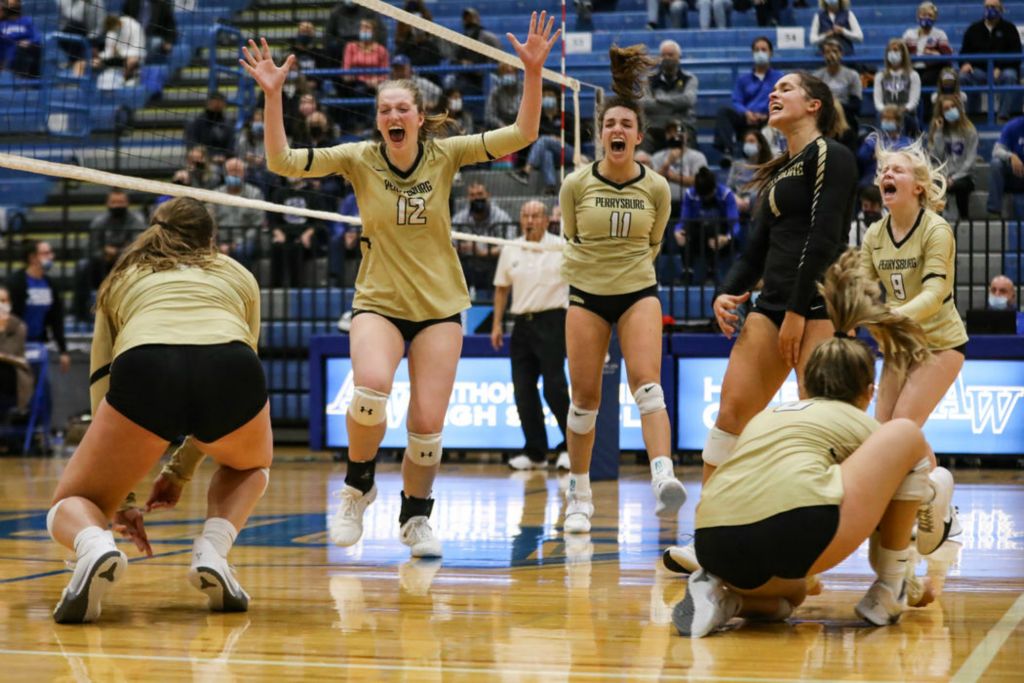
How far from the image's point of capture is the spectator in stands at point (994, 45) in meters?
14.5

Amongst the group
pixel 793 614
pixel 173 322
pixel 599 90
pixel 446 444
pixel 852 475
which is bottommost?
pixel 446 444

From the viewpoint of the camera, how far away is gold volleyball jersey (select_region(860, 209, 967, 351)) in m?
5.44

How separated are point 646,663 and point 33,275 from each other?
1008cm

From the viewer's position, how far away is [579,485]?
6.48m

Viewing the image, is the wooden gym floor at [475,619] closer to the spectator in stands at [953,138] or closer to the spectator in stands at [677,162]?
the spectator in stands at [677,162]

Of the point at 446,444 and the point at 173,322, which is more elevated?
the point at 173,322

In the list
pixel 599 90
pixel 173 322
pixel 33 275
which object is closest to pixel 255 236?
pixel 33 275

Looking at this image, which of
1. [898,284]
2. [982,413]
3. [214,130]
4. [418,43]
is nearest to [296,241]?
[214,130]

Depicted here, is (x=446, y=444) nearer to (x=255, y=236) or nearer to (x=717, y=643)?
(x=255, y=236)

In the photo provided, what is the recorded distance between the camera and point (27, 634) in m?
3.90

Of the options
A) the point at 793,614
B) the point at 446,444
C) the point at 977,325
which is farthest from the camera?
the point at 446,444

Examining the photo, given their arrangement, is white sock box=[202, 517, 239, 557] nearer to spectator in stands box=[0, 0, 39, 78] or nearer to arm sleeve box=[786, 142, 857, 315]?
arm sleeve box=[786, 142, 857, 315]

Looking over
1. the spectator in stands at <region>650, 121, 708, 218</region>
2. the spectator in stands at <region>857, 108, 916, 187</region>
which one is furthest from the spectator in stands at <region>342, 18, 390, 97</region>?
the spectator in stands at <region>857, 108, 916, 187</region>

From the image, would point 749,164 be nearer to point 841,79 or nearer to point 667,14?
point 841,79
